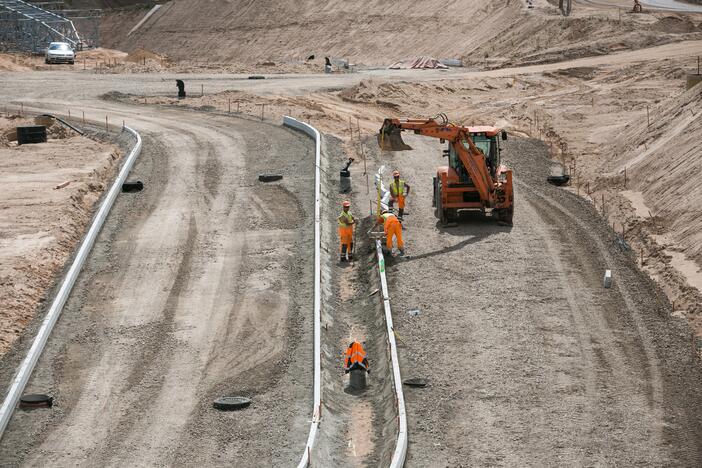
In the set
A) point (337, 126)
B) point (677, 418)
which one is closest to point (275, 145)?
point (337, 126)

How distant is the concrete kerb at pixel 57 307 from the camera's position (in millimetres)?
17688

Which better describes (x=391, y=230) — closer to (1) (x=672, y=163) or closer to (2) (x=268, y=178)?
(2) (x=268, y=178)

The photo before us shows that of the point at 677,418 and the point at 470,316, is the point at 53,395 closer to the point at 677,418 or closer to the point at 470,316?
the point at 470,316

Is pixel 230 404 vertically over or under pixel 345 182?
under

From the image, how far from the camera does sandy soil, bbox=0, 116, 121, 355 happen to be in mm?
22672

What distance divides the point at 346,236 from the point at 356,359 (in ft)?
21.5

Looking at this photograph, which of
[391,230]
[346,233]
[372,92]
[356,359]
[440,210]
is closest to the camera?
[356,359]

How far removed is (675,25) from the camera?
185ft

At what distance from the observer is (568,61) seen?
54.0m

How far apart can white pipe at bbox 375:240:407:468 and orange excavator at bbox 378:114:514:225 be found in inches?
134

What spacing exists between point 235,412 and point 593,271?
932 cm

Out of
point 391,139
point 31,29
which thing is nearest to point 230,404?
point 391,139

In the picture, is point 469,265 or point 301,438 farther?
point 469,265

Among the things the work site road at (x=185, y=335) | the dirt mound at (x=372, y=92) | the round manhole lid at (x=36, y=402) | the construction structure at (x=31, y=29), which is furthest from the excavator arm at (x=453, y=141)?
the construction structure at (x=31, y=29)
